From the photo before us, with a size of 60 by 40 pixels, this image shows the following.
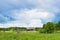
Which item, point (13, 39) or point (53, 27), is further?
point (53, 27)

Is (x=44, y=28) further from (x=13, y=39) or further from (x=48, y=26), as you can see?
(x=13, y=39)

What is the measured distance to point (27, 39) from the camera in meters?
14.6

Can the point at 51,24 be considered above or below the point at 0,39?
above

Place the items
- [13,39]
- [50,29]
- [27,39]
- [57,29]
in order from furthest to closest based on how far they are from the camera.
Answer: [57,29] → [50,29] → [27,39] → [13,39]

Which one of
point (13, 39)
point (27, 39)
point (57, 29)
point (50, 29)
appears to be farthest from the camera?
point (57, 29)

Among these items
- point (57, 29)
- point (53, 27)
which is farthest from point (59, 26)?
point (53, 27)

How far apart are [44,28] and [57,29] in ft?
20.0

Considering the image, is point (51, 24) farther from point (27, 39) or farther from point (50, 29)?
point (27, 39)

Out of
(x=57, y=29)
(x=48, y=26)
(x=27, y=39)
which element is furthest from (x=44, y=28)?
(x=27, y=39)

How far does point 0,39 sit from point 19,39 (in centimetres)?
155

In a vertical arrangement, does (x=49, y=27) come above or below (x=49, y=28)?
above

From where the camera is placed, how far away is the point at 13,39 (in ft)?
43.3

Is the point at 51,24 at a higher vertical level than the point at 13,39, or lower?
higher

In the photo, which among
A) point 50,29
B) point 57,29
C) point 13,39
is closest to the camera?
point 13,39
